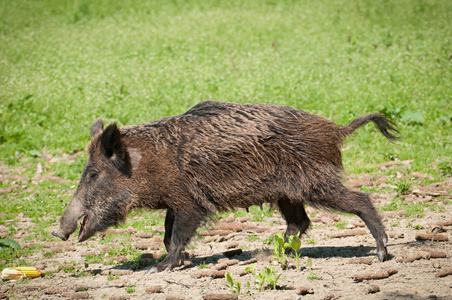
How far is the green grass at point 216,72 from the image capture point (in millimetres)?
8688

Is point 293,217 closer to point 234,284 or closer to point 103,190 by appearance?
point 234,284

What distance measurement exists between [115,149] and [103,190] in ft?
1.54

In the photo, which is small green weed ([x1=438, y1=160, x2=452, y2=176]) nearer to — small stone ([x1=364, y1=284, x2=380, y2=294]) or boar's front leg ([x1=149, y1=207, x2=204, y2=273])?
small stone ([x1=364, y1=284, x2=380, y2=294])

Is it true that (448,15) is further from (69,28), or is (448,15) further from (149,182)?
(149,182)

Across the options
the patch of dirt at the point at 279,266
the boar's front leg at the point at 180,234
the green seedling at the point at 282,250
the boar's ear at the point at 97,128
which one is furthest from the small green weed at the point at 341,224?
the boar's ear at the point at 97,128

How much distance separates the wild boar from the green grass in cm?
76

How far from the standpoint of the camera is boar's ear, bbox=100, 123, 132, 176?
5.11 metres

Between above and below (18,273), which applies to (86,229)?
above

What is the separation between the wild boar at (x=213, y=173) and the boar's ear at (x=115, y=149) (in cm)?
1

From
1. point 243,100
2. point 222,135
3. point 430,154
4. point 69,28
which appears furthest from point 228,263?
point 69,28

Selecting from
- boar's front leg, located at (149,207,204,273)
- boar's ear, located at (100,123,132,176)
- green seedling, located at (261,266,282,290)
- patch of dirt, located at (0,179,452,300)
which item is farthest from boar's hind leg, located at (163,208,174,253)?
green seedling, located at (261,266,282,290)

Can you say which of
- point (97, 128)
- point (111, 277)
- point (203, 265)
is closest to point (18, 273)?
point (111, 277)

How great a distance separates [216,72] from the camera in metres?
13.1

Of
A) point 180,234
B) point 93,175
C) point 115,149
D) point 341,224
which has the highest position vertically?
point 115,149
